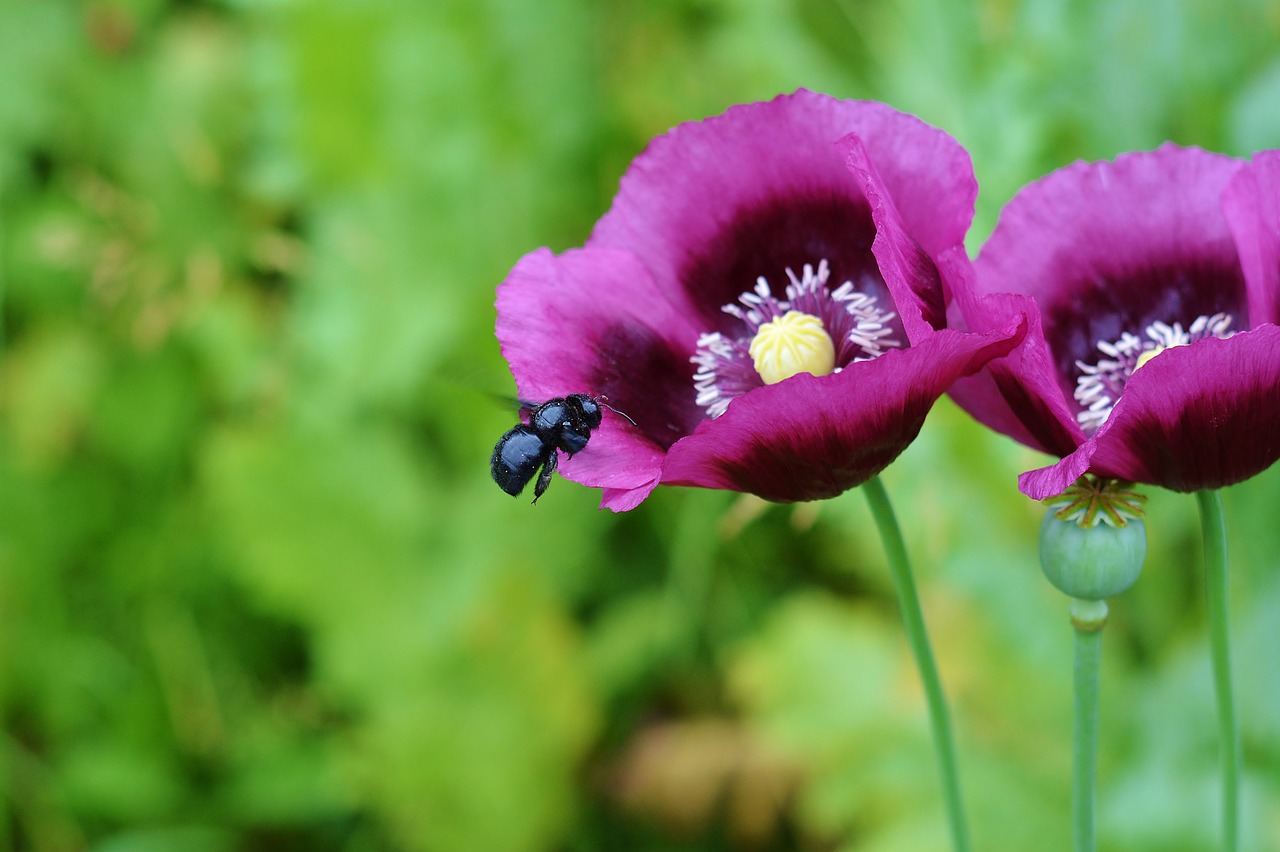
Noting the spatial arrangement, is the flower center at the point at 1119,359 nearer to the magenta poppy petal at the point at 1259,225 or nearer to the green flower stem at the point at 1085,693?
the magenta poppy petal at the point at 1259,225

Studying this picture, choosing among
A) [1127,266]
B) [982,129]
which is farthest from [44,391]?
[1127,266]

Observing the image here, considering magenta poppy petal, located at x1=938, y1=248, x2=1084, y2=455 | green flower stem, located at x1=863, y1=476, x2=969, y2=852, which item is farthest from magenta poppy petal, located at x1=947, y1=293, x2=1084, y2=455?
green flower stem, located at x1=863, y1=476, x2=969, y2=852

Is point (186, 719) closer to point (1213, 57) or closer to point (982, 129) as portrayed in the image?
point (982, 129)

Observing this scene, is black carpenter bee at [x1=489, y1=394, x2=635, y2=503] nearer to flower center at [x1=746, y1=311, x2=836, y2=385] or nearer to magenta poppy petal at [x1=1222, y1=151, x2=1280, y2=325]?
flower center at [x1=746, y1=311, x2=836, y2=385]

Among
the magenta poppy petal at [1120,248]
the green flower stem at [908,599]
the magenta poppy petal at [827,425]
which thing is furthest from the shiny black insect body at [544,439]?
the magenta poppy petal at [1120,248]

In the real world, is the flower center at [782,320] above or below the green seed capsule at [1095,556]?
above

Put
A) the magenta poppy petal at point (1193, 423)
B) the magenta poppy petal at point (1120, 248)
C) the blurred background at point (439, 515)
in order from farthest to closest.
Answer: the blurred background at point (439, 515) < the magenta poppy petal at point (1120, 248) < the magenta poppy petal at point (1193, 423)
